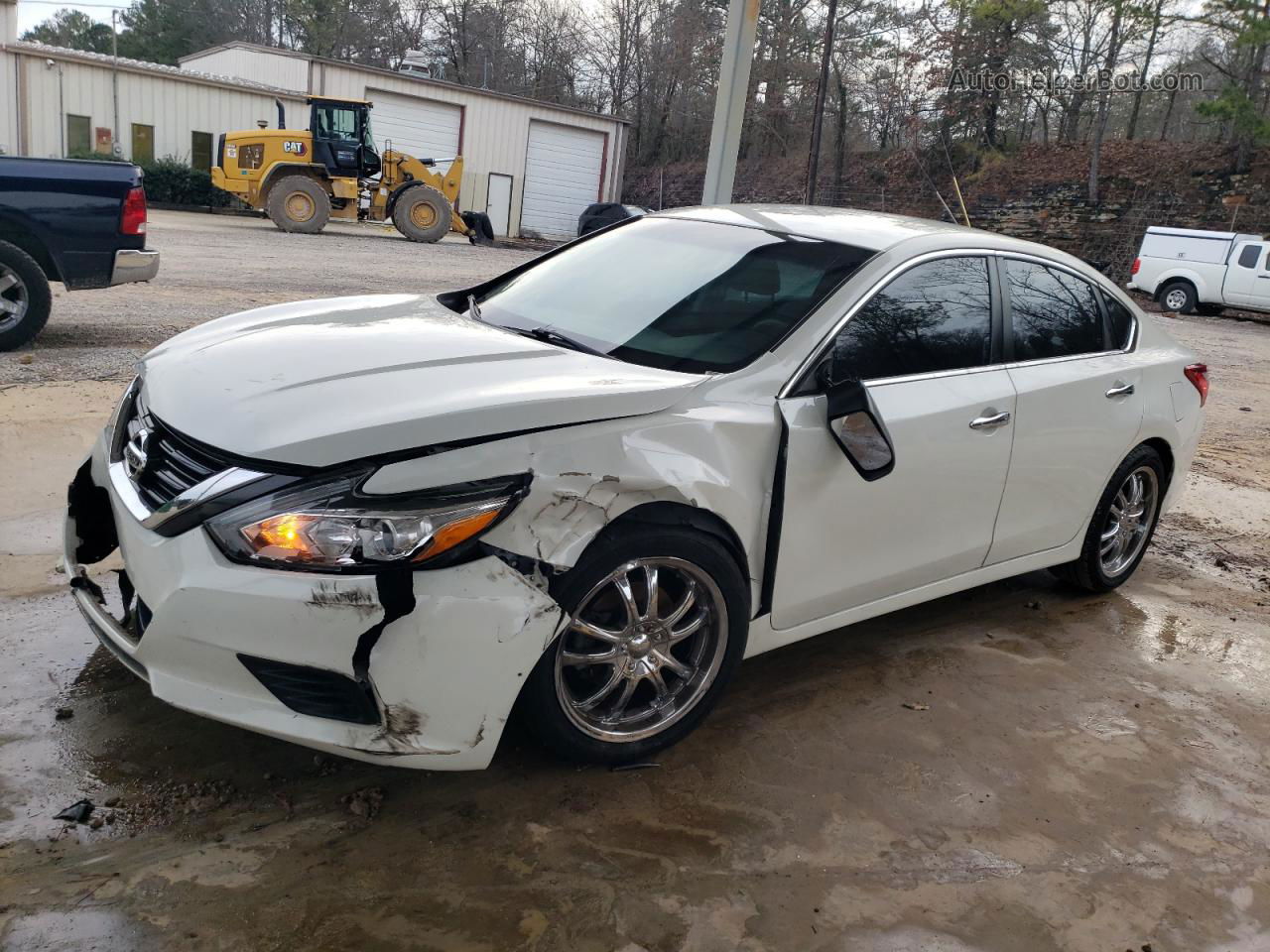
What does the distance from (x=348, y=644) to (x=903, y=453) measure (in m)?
1.85

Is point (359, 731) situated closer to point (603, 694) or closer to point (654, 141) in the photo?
point (603, 694)

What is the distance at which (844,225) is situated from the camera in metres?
3.84

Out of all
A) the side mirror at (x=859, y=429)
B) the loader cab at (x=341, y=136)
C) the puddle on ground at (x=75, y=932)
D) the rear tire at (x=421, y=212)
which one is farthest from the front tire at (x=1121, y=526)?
the loader cab at (x=341, y=136)

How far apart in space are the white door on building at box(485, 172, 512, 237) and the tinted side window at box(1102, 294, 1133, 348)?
28.6 m

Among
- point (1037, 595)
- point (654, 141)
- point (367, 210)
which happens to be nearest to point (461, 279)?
point (367, 210)

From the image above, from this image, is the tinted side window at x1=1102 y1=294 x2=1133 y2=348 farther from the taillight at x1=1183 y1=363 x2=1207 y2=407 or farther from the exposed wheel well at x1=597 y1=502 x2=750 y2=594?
the exposed wheel well at x1=597 y1=502 x2=750 y2=594

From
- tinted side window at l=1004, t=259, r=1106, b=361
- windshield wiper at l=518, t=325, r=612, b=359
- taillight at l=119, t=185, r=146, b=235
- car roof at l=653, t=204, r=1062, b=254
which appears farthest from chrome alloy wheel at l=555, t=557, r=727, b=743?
taillight at l=119, t=185, r=146, b=235

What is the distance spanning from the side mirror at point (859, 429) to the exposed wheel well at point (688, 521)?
460 millimetres

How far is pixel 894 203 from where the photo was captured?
102 feet

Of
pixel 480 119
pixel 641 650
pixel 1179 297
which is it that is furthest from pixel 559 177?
pixel 641 650

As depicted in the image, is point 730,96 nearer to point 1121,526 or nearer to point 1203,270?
point 1121,526

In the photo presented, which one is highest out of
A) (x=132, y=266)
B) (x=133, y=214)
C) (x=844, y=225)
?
(x=844, y=225)

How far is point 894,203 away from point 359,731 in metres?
31.0

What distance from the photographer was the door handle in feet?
11.8
